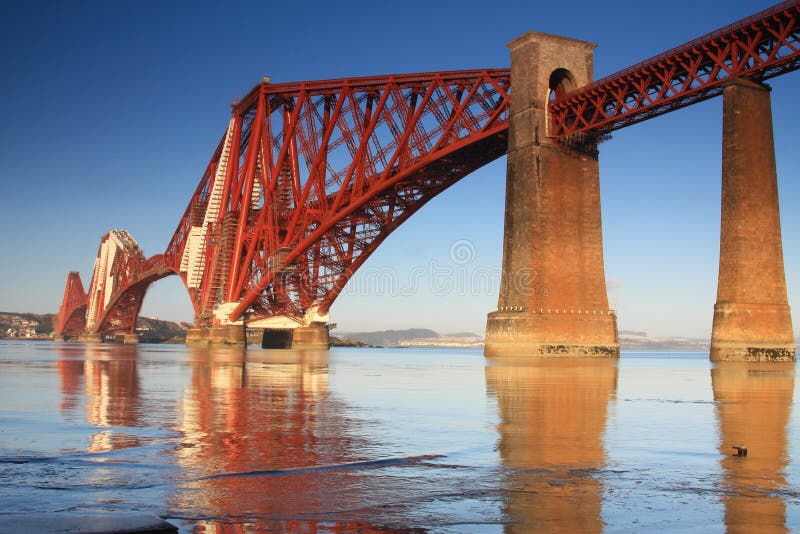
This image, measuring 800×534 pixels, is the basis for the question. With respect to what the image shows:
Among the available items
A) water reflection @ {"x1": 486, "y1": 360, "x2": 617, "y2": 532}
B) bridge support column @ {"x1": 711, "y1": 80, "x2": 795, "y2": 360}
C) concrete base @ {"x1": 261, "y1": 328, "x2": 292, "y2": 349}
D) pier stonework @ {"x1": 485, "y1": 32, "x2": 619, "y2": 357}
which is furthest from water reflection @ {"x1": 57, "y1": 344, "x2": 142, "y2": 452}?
concrete base @ {"x1": 261, "y1": 328, "x2": 292, "y2": 349}

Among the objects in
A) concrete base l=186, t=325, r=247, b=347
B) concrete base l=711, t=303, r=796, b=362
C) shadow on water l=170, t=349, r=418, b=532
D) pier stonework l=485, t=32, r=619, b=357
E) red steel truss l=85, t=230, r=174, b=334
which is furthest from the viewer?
red steel truss l=85, t=230, r=174, b=334

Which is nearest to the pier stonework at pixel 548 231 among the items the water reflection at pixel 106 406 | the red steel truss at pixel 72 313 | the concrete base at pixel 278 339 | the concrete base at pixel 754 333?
the concrete base at pixel 754 333

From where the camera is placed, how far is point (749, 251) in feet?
109

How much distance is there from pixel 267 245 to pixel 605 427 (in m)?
57.0

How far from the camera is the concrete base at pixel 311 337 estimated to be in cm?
7056

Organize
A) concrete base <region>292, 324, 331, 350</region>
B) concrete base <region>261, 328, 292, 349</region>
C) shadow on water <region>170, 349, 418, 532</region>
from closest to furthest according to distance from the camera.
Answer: shadow on water <region>170, 349, 418, 532</region>
concrete base <region>292, 324, 331, 350</region>
concrete base <region>261, 328, 292, 349</region>

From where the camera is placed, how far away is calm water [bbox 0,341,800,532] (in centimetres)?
570

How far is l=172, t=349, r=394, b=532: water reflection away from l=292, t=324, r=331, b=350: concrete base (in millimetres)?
56142

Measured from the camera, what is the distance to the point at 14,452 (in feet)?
27.5

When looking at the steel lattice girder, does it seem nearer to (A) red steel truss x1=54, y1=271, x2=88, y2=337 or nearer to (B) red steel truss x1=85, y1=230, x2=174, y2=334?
(B) red steel truss x1=85, y1=230, x2=174, y2=334

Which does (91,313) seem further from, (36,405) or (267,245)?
(36,405)

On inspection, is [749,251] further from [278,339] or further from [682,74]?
[278,339]

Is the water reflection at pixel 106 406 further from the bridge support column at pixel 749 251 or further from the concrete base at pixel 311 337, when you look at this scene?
the concrete base at pixel 311 337

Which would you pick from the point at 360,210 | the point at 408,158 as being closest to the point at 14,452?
the point at 408,158
